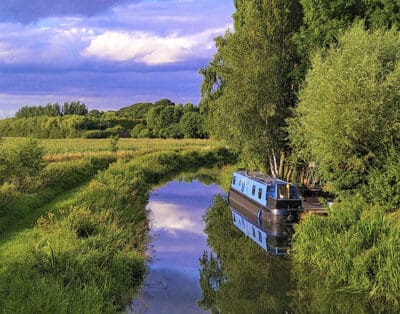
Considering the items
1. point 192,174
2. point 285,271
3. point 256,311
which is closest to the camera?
point 256,311

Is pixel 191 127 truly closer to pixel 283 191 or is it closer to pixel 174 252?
pixel 283 191

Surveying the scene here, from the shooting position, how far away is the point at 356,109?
516 inches

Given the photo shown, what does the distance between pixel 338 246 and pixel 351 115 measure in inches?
166

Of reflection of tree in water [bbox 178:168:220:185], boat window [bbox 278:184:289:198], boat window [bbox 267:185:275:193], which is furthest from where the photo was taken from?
reflection of tree in water [bbox 178:168:220:185]

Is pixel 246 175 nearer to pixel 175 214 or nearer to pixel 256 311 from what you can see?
pixel 175 214

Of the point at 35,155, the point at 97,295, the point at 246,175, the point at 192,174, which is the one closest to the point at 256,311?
the point at 97,295

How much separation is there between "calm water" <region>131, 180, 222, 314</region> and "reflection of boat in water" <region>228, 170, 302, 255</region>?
187 cm

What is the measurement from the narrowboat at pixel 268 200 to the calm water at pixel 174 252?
2.09 meters

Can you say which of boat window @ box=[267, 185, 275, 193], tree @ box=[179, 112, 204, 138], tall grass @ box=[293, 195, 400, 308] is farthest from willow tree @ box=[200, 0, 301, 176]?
tree @ box=[179, 112, 204, 138]

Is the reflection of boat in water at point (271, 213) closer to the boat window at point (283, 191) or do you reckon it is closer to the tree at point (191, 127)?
the boat window at point (283, 191)

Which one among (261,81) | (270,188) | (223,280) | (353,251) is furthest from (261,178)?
(353,251)

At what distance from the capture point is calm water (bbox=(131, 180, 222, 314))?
995 cm

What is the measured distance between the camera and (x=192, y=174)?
126ft

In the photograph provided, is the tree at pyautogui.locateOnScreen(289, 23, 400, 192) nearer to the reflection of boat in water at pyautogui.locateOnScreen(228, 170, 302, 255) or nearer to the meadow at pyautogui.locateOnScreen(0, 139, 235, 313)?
the reflection of boat in water at pyautogui.locateOnScreen(228, 170, 302, 255)
